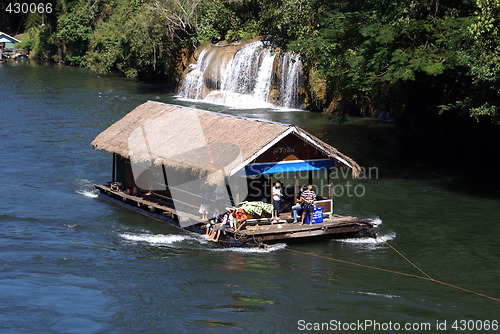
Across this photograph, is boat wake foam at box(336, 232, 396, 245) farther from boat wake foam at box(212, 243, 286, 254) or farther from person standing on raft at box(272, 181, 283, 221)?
boat wake foam at box(212, 243, 286, 254)

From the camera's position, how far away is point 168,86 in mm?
69250

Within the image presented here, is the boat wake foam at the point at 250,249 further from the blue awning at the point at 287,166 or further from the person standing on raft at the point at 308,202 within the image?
the blue awning at the point at 287,166

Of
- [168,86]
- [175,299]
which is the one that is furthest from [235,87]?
[175,299]

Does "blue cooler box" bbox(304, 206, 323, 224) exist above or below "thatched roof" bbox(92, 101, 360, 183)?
below

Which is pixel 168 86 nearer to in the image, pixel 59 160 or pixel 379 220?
pixel 59 160

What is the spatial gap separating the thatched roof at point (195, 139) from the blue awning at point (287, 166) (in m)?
0.45

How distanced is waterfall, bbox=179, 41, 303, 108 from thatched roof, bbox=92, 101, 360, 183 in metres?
22.1

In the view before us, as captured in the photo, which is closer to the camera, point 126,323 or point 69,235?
point 126,323

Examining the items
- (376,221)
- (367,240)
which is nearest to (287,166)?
(367,240)

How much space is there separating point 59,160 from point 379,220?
18.6m

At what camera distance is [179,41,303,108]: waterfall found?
2083 inches

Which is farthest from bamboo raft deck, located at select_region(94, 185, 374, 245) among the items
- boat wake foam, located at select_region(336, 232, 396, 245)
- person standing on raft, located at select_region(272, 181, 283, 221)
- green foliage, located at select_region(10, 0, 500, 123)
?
green foliage, located at select_region(10, 0, 500, 123)

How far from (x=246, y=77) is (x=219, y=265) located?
34.5 m

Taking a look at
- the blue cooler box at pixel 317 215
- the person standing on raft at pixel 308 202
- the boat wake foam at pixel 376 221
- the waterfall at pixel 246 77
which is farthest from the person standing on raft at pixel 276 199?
the waterfall at pixel 246 77
